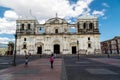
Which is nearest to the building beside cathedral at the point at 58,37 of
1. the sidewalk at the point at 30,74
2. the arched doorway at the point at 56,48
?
the arched doorway at the point at 56,48

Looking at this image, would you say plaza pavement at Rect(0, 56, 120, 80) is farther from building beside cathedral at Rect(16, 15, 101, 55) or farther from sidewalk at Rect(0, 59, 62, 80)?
building beside cathedral at Rect(16, 15, 101, 55)

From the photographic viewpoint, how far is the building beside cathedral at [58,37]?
5750 cm

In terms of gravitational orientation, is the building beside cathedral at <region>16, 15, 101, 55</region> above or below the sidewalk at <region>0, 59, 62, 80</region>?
above

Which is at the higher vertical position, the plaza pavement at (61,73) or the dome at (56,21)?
the dome at (56,21)

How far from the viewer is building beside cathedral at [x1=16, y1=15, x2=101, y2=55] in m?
57.5

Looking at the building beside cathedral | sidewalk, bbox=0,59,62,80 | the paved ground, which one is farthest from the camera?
the building beside cathedral

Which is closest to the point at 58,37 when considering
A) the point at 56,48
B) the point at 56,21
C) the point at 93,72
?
the point at 56,48

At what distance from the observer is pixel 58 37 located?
57844 millimetres

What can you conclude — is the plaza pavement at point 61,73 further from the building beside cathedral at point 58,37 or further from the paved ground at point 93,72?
the building beside cathedral at point 58,37

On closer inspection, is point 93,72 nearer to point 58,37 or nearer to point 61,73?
point 61,73

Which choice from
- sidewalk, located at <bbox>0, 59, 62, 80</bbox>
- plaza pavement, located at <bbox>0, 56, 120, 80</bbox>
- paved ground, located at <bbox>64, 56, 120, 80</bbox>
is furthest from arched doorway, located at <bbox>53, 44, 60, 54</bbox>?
sidewalk, located at <bbox>0, 59, 62, 80</bbox>

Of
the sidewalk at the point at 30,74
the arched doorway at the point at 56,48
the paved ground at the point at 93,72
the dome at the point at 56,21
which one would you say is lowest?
the paved ground at the point at 93,72

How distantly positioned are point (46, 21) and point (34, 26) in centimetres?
493

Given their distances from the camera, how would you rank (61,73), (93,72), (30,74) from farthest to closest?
1. (93,72)
2. (61,73)
3. (30,74)
